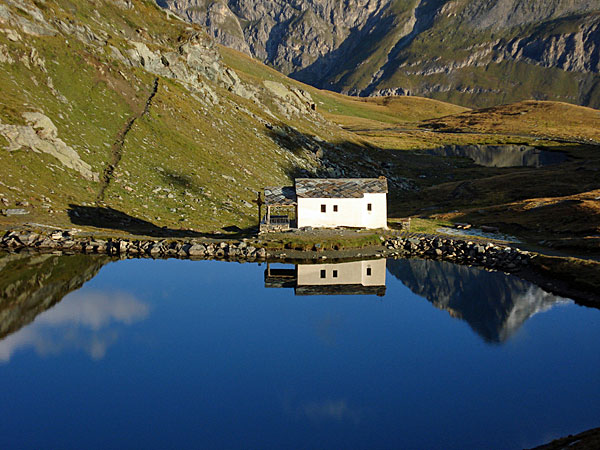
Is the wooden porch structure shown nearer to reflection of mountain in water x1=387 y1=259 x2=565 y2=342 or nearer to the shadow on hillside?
the shadow on hillside

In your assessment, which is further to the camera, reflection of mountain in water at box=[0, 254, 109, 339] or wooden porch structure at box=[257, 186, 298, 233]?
wooden porch structure at box=[257, 186, 298, 233]

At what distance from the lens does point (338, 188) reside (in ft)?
206

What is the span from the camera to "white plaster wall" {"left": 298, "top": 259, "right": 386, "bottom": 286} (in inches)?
1912

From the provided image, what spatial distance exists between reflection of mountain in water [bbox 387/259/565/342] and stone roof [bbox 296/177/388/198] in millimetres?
10378

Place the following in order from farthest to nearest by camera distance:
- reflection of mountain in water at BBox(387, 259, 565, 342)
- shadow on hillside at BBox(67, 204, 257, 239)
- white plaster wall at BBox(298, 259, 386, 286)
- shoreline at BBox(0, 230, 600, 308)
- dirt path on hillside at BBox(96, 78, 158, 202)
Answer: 1. dirt path on hillside at BBox(96, 78, 158, 202)
2. shadow on hillside at BBox(67, 204, 257, 239)
3. shoreline at BBox(0, 230, 600, 308)
4. white plaster wall at BBox(298, 259, 386, 286)
5. reflection of mountain in water at BBox(387, 259, 565, 342)

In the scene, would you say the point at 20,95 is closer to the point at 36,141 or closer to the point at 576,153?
the point at 36,141

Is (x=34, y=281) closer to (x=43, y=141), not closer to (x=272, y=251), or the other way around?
(x=272, y=251)

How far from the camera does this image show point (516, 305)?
140 feet

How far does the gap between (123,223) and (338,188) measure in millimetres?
24733

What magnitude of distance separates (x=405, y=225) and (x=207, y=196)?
2580 cm

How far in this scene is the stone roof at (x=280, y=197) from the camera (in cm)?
6108

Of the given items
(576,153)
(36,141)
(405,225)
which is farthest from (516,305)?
(576,153)

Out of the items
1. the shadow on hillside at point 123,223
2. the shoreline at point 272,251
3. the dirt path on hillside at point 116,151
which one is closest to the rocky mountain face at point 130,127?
the dirt path on hillside at point 116,151

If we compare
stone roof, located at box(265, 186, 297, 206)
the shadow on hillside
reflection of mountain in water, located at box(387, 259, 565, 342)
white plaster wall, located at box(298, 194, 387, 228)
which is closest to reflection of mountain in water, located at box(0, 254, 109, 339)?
the shadow on hillside
